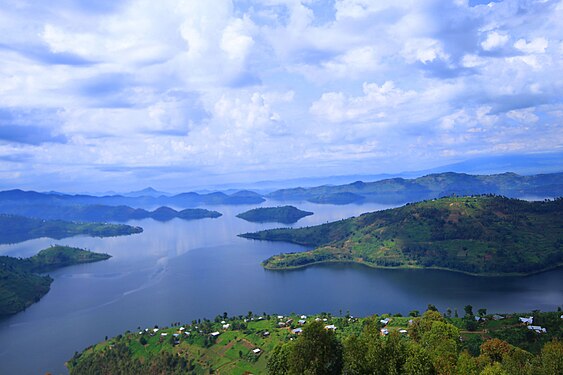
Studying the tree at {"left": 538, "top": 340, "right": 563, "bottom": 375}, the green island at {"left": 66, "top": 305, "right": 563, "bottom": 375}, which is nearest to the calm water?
the green island at {"left": 66, "top": 305, "right": 563, "bottom": 375}

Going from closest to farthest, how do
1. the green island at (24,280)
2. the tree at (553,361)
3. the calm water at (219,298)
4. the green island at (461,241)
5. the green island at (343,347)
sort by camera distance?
the tree at (553,361) < the green island at (343,347) < the calm water at (219,298) < the green island at (24,280) < the green island at (461,241)

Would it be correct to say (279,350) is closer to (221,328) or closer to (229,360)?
(229,360)

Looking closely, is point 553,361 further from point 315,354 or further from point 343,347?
point 315,354

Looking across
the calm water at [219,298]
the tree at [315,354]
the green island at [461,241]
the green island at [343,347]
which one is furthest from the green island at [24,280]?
the tree at [315,354]

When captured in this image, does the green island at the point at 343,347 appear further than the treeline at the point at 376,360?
Yes

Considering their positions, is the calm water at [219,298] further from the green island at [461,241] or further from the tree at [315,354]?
the tree at [315,354]

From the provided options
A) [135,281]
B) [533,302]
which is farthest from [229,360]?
[135,281]
